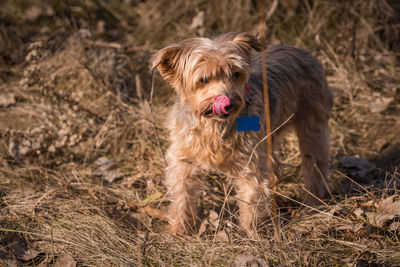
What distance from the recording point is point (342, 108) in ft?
20.8

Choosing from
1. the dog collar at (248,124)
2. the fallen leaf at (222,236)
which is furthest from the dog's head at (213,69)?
the fallen leaf at (222,236)

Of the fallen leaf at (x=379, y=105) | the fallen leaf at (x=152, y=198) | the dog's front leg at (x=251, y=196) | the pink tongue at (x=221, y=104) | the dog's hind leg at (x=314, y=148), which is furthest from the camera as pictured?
the fallen leaf at (x=379, y=105)

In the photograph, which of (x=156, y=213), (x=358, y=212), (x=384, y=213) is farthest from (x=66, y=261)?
(x=384, y=213)

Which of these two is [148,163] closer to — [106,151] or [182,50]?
[106,151]

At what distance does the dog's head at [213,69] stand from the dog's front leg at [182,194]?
69cm

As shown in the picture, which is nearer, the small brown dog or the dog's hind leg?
the small brown dog

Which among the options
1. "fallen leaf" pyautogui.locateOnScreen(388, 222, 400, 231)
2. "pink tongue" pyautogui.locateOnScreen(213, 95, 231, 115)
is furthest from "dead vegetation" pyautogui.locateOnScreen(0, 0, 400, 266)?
"pink tongue" pyautogui.locateOnScreen(213, 95, 231, 115)

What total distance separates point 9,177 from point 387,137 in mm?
4963

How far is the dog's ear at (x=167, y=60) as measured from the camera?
3.44 meters

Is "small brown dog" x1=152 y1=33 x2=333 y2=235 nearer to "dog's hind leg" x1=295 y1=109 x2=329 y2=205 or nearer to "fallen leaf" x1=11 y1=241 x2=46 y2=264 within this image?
"dog's hind leg" x1=295 y1=109 x2=329 y2=205

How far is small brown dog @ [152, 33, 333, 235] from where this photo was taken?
3449mm

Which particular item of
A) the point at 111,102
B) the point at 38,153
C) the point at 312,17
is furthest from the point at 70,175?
the point at 312,17

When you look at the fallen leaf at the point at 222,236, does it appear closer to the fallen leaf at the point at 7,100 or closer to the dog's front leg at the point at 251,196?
the dog's front leg at the point at 251,196

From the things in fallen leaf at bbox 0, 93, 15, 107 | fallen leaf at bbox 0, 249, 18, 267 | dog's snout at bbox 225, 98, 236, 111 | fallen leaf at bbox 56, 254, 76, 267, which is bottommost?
fallen leaf at bbox 56, 254, 76, 267
